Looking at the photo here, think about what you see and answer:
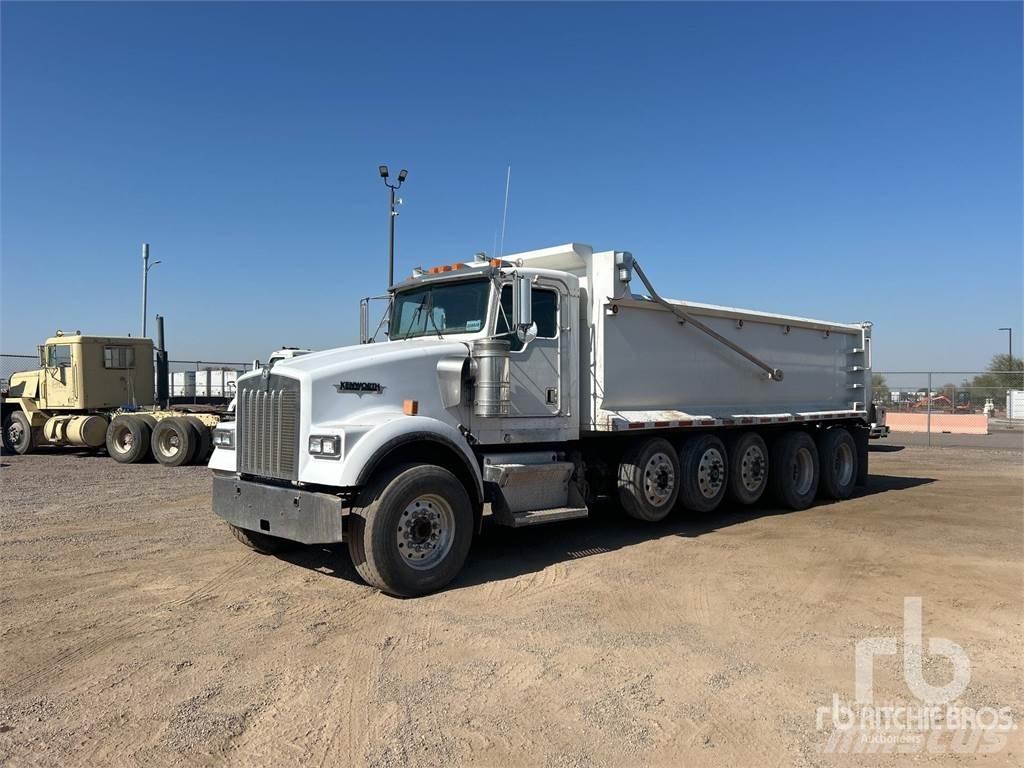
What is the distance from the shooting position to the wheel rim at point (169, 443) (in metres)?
15.7

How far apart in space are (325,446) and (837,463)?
9287 mm

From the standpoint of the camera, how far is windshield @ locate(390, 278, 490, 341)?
730cm

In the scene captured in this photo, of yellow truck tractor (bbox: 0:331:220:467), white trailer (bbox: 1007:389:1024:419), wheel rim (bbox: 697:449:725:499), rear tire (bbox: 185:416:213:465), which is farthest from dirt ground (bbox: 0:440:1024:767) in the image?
white trailer (bbox: 1007:389:1024:419)

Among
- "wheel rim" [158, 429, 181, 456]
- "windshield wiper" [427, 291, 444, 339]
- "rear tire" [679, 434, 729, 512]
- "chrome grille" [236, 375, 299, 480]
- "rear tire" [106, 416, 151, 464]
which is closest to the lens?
"chrome grille" [236, 375, 299, 480]

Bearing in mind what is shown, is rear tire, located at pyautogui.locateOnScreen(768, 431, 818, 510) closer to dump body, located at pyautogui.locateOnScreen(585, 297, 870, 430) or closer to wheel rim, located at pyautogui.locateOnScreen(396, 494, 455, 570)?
dump body, located at pyautogui.locateOnScreen(585, 297, 870, 430)

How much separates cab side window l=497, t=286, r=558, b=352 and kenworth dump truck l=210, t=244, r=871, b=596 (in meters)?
0.02

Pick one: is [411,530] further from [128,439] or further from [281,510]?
[128,439]

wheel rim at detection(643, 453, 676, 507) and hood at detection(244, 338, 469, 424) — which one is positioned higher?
hood at detection(244, 338, 469, 424)

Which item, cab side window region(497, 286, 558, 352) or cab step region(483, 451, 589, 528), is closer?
cab step region(483, 451, 589, 528)

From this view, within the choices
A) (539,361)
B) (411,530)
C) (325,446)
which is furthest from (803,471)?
(325,446)

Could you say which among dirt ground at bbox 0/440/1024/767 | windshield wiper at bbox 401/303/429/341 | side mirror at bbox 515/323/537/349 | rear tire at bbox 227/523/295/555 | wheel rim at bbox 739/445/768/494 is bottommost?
dirt ground at bbox 0/440/1024/767

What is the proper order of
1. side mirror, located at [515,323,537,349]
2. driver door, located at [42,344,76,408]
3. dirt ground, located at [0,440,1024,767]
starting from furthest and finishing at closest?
driver door, located at [42,344,76,408] < side mirror, located at [515,323,537,349] < dirt ground, located at [0,440,1024,767]

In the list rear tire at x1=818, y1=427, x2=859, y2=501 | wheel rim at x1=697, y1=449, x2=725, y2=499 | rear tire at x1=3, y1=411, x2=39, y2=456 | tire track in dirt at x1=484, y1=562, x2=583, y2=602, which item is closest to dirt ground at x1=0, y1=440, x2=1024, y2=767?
tire track in dirt at x1=484, y1=562, x2=583, y2=602

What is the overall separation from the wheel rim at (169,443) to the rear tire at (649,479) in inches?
436
